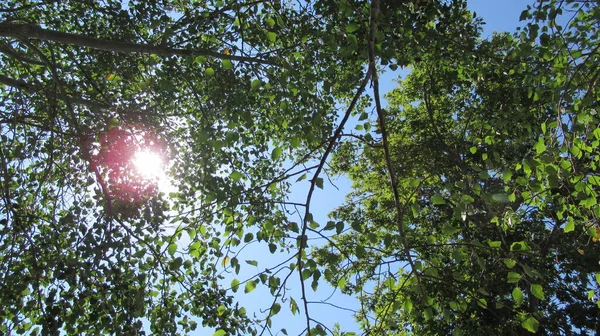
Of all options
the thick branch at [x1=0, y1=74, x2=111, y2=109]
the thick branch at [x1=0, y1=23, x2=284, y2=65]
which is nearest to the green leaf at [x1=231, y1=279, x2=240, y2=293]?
the thick branch at [x1=0, y1=23, x2=284, y2=65]

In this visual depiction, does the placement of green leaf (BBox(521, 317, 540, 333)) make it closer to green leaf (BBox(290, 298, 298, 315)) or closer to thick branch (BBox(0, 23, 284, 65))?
green leaf (BBox(290, 298, 298, 315))

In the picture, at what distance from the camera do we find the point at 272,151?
2.15 metres

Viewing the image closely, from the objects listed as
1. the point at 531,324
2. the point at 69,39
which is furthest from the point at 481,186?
the point at 69,39

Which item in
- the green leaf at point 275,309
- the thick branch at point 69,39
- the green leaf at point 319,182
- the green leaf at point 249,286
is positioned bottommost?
the green leaf at point 275,309

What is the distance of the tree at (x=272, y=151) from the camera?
2561 mm

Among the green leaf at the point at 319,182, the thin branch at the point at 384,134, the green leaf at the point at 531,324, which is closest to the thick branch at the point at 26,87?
the green leaf at the point at 319,182

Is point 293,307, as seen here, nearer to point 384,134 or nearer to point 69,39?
point 384,134

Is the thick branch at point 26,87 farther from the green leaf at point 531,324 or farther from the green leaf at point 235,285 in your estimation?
the green leaf at point 531,324

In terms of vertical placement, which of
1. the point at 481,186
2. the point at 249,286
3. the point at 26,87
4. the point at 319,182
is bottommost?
the point at 249,286

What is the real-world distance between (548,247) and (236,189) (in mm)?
7061

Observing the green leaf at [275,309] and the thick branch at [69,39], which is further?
the thick branch at [69,39]

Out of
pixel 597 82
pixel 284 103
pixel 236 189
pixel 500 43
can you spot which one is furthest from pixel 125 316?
pixel 500 43

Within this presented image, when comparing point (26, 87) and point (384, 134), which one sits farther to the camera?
point (26, 87)

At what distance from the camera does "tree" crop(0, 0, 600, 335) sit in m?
2.56
